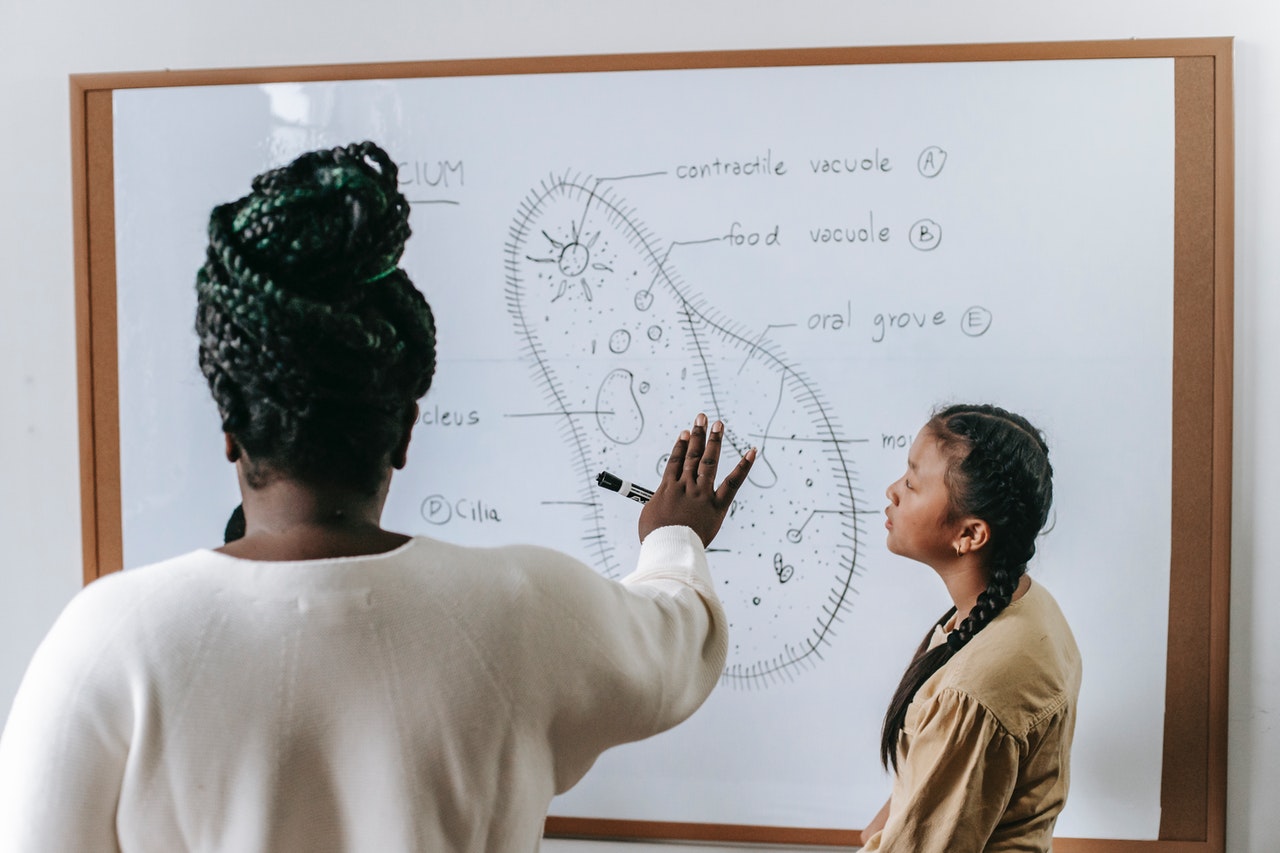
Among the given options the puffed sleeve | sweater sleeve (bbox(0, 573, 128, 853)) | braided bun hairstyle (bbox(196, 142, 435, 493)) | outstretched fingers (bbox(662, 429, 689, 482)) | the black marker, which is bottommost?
the puffed sleeve

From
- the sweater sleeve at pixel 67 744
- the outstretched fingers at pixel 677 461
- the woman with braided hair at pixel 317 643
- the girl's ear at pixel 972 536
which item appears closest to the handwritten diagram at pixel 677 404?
the girl's ear at pixel 972 536

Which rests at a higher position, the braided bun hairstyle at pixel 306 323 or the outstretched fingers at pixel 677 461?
the braided bun hairstyle at pixel 306 323

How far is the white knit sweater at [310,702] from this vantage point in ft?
1.96

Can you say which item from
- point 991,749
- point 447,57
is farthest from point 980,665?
point 447,57

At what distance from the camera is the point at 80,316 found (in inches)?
58.4

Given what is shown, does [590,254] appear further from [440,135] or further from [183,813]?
[183,813]

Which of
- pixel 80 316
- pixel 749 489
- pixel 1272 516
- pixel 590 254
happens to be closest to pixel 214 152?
pixel 80 316

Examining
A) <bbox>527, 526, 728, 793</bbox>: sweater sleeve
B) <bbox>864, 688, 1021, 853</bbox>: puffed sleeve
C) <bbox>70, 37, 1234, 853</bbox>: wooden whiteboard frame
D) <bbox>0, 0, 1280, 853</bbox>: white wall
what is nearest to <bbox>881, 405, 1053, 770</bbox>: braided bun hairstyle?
<bbox>864, 688, 1021, 853</bbox>: puffed sleeve

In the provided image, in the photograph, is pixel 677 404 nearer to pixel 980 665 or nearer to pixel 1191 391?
pixel 980 665

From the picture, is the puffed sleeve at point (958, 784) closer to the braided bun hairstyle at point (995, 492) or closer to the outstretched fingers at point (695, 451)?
the braided bun hairstyle at point (995, 492)

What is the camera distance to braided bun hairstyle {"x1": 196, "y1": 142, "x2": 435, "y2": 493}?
0.64 metres

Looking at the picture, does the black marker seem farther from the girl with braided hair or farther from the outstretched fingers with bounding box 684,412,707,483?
the girl with braided hair

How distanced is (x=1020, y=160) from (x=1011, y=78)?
112 mm

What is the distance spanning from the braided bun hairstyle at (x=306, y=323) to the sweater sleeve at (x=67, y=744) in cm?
15
